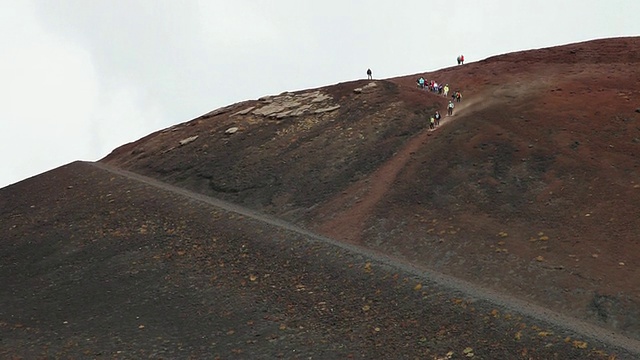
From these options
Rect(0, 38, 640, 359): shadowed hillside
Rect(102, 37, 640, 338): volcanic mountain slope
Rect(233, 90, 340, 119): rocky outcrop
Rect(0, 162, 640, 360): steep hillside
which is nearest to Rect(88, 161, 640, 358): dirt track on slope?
Rect(0, 162, 640, 360): steep hillside

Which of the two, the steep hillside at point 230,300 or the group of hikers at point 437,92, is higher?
the group of hikers at point 437,92

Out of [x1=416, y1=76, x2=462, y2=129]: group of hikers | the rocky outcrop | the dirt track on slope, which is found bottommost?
the dirt track on slope

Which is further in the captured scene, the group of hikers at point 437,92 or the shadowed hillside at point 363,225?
the group of hikers at point 437,92

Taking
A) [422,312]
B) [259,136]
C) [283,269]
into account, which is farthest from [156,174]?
[422,312]

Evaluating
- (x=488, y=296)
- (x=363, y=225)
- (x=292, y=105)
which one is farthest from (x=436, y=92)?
(x=488, y=296)

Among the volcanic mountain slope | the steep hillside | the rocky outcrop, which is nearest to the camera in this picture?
the steep hillside

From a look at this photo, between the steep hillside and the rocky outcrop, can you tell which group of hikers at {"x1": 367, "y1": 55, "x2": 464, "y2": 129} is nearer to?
the rocky outcrop

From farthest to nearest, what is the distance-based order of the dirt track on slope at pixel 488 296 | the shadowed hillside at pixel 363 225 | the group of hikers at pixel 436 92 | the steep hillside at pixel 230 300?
the group of hikers at pixel 436 92 < the shadowed hillside at pixel 363 225 < the steep hillside at pixel 230 300 < the dirt track on slope at pixel 488 296

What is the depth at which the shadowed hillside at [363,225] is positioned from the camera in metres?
19.8

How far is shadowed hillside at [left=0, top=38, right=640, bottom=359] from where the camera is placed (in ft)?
64.8

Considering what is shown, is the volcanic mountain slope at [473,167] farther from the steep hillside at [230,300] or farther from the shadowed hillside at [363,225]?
the steep hillside at [230,300]

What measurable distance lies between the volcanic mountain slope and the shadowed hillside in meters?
0.10

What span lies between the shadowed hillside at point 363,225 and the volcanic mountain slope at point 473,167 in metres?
0.10

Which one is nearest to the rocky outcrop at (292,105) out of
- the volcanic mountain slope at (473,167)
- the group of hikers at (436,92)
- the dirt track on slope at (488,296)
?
the volcanic mountain slope at (473,167)
